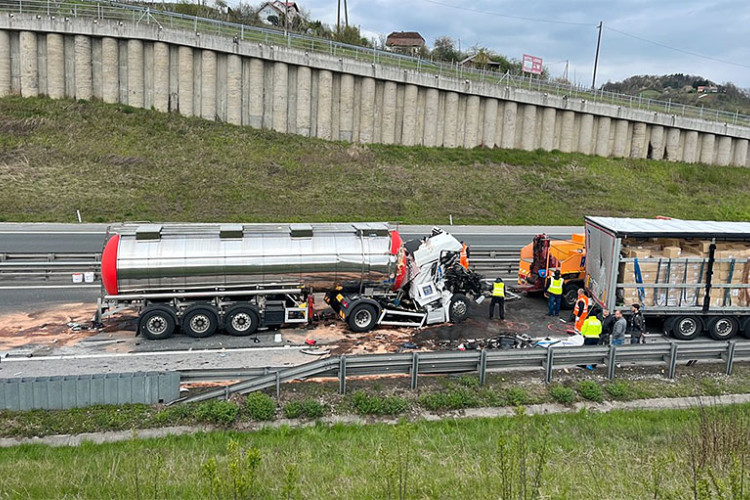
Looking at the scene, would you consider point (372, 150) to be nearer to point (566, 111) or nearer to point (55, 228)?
point (566, 111)

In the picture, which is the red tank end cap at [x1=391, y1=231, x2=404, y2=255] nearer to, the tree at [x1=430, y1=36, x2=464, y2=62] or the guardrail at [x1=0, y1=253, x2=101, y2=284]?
the guardrail at [x1=0, y1=253, x2=101, y2=284]

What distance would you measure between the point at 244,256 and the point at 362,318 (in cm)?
353

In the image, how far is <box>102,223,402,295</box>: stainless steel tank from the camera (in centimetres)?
1448

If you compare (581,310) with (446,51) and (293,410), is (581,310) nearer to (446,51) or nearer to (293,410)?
(293,410)

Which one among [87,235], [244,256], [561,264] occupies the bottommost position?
[87,235]

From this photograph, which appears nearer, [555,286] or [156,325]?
[156,325]

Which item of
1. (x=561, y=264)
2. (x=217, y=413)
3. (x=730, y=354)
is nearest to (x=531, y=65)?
(x=561, y=264)

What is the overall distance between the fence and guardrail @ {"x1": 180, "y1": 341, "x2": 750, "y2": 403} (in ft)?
98.7

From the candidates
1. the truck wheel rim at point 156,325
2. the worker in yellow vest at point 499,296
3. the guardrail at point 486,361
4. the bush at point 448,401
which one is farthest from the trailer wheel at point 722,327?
the truck wheel rim at point 156,325

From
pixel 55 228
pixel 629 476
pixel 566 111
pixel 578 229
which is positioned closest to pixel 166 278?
pixel 629 476

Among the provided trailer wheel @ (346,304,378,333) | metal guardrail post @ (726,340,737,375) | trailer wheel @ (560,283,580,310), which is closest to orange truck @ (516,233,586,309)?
trailer wheel @ (560,283,580,310)

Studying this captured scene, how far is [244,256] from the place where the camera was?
14961 mm

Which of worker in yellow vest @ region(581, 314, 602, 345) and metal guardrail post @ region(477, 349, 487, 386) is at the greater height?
worker in yellow vest @ region(581, 314, 602, 345)

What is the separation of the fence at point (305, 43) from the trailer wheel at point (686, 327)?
28106mm
